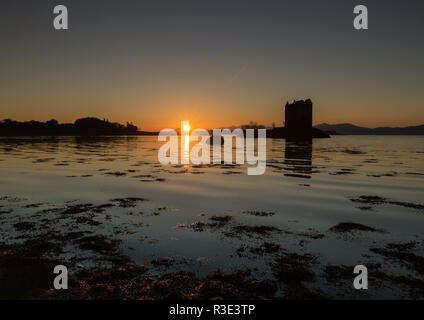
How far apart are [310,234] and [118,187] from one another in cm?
1169

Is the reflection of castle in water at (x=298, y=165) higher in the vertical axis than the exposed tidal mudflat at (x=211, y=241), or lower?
higher

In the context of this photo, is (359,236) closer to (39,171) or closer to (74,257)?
(74,257)

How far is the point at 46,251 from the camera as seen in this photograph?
6867 millimetres

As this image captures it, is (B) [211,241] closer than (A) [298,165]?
Yes

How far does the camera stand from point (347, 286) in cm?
536

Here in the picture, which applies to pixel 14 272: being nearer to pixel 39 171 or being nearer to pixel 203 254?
pixel 203 254

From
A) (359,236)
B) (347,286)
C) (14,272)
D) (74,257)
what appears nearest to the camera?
(347,286)

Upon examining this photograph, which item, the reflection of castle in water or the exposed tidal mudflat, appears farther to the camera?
the reflection of castle in water

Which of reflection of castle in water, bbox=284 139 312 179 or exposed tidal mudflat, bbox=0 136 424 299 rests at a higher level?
reflection of castle in water, bbox=284 139 312 179

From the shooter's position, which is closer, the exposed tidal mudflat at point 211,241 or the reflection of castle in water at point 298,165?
the exposed tidal mudflat at point 211,241

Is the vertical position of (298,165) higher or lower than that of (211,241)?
higher

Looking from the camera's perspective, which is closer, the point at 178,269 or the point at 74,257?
the point at 178,269
